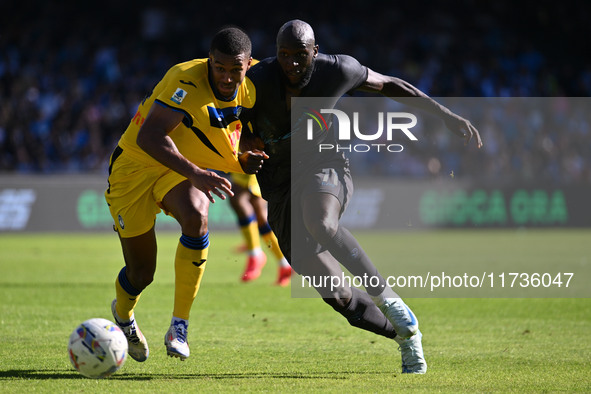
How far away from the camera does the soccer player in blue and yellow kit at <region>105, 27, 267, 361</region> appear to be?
16.6 ft

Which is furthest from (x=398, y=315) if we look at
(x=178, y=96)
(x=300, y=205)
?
(x=178, y=96)

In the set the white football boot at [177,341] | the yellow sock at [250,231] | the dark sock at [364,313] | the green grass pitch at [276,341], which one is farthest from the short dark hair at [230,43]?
the yellow sock at [250,231]

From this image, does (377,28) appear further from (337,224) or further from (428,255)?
(337,224)

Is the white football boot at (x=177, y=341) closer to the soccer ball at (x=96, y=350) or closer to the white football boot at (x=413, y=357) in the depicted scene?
the soccer ball at (x=96, y=350)

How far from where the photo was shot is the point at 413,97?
5.68m

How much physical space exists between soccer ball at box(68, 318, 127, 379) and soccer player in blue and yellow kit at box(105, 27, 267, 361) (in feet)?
1.45

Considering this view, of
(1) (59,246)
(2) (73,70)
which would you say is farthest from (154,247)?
(2) (73,70)

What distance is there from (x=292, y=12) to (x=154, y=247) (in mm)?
22902

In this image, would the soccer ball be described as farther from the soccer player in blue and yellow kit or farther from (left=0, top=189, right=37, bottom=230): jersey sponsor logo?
(left=0, top=189, right=37, bottom=230): jersey sponsor logo

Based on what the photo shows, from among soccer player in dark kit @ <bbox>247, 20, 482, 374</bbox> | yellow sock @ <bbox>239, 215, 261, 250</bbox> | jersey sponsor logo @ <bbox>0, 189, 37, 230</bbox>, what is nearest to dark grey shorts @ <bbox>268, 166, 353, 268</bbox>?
soccer player in dark kit @ <bbox>247, 20, 482, 374</bbox>

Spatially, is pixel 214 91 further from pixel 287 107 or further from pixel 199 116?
pixel 287 107

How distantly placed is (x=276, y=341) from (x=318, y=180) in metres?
1.71

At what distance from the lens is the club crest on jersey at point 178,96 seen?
507cm

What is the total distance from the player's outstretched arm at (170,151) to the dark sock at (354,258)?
801 mm
